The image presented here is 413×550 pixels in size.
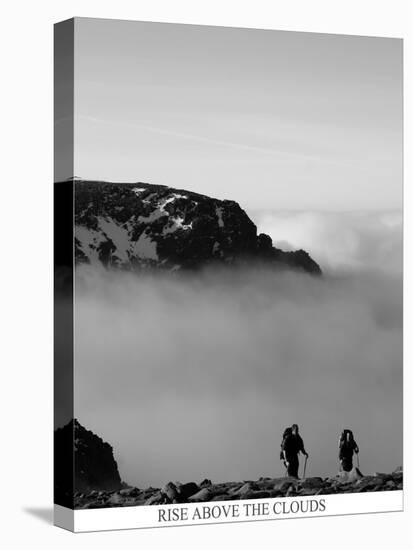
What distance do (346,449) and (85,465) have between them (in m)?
3.34

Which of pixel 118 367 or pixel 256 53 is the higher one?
pixel 256 53

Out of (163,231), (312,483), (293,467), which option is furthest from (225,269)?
(312,483)

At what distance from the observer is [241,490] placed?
21.5 meters

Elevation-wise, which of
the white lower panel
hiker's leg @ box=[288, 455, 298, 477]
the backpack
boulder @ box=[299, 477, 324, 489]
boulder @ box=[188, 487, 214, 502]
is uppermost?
the backpack

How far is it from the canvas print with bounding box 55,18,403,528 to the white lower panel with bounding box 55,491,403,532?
0.04 metres

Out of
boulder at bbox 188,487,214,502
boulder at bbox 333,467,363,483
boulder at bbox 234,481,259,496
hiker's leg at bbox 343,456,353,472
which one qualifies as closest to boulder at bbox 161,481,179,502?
boulder at bbox 188,487,214,502

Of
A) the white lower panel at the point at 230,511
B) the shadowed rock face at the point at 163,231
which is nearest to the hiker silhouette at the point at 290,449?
the white lower panel at the point at 230,511

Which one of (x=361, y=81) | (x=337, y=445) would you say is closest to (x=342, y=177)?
(x=361, y=81)

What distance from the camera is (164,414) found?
69.1 feet

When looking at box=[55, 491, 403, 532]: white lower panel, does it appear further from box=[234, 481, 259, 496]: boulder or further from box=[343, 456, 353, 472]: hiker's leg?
box=[343, 456, 353, 472]: hiker's leg

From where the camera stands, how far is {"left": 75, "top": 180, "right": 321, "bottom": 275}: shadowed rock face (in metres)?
20.8

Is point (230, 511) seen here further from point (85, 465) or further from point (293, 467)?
point (85, 465)

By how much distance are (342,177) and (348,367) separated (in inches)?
88.3

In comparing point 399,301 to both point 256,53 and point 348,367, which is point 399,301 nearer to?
point 348,367
